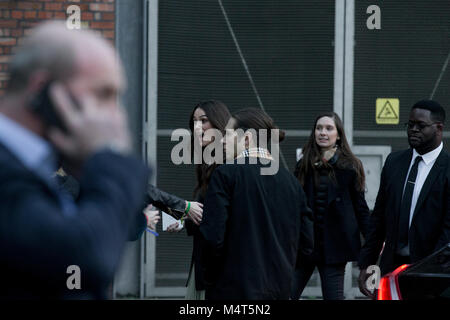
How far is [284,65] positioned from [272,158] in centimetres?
406

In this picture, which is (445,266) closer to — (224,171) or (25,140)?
(224,171)

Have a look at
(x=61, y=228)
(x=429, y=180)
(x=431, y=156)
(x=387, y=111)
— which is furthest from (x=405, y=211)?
(x=61, y=228)

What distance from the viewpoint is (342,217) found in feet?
21.0

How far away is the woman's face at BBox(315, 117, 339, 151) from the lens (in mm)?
6613

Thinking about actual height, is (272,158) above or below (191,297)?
above

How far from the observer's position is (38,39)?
5.08 ft

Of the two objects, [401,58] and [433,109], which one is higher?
[401,58]

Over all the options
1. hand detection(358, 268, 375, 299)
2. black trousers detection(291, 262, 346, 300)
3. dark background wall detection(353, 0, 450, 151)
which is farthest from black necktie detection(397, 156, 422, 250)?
dark background wall detection(353, 0, 450, 151)

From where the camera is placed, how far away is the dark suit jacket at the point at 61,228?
1.42 meters

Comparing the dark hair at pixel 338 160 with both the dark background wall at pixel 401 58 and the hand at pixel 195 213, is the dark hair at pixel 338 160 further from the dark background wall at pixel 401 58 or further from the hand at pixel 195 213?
the dark background wall at pixel 401 58

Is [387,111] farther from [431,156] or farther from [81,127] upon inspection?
[81,127]

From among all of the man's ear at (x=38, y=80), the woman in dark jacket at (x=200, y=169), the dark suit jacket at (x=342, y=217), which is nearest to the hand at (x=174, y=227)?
the woman in dark jacket at (x=200, y=169)

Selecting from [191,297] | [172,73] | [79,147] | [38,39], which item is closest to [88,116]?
[79,147]

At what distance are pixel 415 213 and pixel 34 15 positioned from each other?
4711 mm
